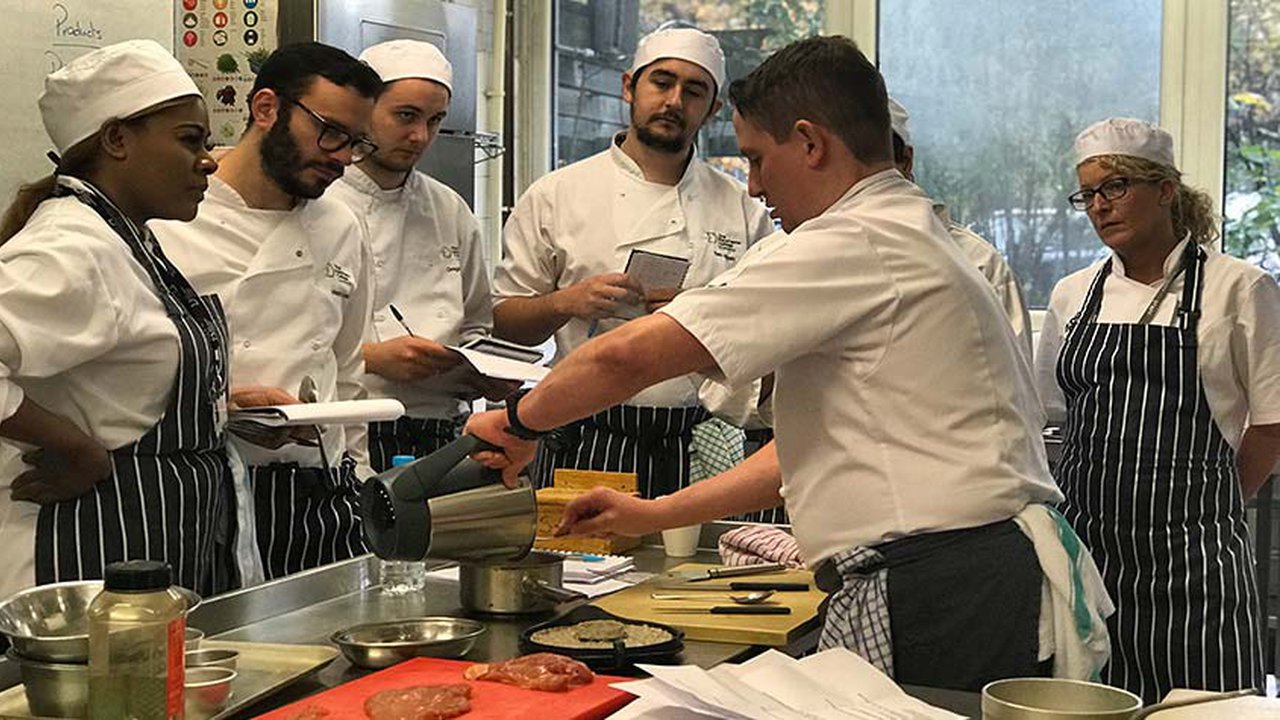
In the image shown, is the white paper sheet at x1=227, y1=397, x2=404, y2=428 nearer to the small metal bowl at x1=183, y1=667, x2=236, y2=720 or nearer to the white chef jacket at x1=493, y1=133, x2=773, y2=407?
the small metal bowl at x1=183, y1=667, x2=236, y2=720

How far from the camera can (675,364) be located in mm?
1993

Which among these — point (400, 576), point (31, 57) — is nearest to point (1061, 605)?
point (400, 576)

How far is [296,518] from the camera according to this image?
9.60ft

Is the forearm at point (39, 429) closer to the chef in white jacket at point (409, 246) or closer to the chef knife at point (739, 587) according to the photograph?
the chef knife at point (739, 587)

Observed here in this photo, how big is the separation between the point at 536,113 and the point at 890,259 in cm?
400

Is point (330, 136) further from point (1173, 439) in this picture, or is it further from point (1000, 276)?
point (1173, 439)

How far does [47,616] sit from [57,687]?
21 centimetres

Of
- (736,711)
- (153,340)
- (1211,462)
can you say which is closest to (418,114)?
(153,340)

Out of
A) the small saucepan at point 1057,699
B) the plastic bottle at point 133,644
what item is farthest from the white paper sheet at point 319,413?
the small saucepan at point 1057,699

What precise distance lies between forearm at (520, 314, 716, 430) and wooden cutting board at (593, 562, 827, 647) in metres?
0.32

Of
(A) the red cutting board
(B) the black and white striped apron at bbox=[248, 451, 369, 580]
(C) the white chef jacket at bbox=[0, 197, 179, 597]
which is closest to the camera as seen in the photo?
(A) the red cutting board

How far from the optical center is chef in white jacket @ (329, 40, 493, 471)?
3.57 metres

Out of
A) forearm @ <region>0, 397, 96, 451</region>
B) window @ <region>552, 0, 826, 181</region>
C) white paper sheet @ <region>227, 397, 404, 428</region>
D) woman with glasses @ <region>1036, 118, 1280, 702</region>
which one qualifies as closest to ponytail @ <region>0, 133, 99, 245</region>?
forearm @ <region>0, 397, 96, 451</region>

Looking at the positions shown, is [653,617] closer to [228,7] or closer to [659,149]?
[659,149]
